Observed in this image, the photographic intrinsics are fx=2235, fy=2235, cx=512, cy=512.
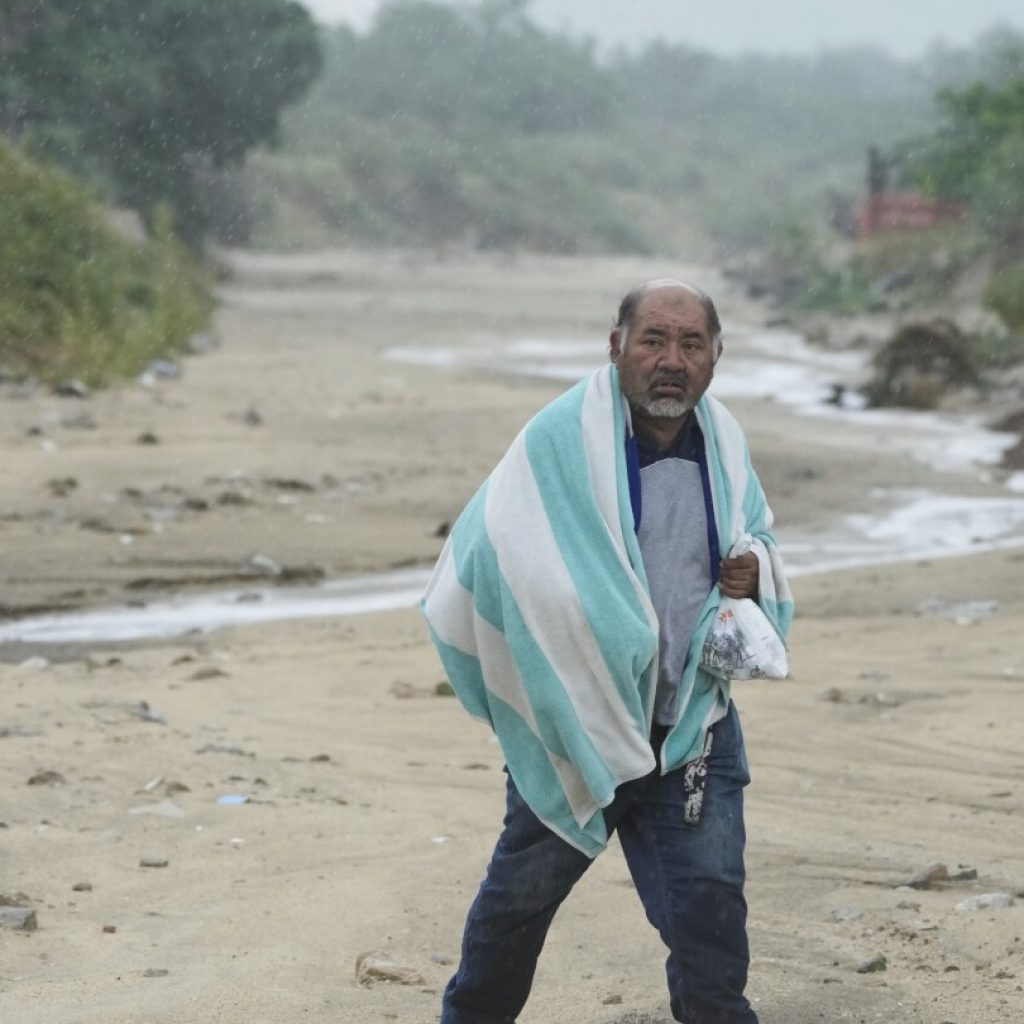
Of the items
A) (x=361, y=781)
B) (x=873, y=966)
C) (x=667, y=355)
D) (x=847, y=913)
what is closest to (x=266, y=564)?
(x=361, y=781)

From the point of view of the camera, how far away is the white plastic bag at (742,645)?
12.5ft

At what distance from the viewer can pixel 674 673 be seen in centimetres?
388

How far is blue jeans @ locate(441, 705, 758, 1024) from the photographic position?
3852 millimetres

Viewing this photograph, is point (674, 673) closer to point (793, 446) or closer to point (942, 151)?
point (793, 446)

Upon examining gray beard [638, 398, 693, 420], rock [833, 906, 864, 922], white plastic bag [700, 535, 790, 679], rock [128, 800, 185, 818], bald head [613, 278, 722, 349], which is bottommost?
rock [128, 800, 185, 818]

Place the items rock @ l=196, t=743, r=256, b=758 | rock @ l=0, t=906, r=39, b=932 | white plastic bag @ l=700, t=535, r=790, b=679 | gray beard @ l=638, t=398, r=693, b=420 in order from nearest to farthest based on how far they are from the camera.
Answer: white plastic bag @ l=700, t=535, r=790, b=679
gray beard @ l=638, t=398, r=693, b=420
rock @ l=0, t=906, r=39, b=932
rock @ l=196, t=743, r=256, b=758

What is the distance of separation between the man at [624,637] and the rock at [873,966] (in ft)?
3.68

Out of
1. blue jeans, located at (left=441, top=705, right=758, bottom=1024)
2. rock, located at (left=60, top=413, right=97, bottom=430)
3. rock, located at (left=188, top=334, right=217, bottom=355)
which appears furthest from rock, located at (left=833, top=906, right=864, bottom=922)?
rock, located at (left=188, top=334, right=217, bottom=355)

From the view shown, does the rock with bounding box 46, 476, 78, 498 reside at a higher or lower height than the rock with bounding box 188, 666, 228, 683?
lower

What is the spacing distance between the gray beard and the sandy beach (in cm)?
146

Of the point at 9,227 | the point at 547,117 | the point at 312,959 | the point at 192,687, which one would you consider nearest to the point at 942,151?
the point at 9,227

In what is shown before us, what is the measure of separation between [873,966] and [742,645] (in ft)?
4.88

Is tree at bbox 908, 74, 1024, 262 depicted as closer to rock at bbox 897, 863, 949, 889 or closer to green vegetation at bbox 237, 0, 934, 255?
green vegetation at bbox 237, 0, 934, 255

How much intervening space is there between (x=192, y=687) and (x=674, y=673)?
4760 mm
